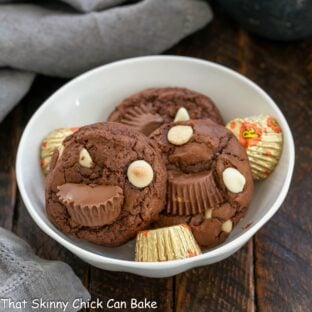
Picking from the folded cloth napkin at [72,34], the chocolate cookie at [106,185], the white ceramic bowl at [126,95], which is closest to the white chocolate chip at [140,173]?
the chocolate cookie at [106,185]

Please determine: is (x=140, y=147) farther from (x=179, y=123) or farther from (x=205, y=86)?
(x=205, y=86)

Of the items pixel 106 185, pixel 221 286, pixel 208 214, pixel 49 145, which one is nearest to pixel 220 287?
pixel 221 286

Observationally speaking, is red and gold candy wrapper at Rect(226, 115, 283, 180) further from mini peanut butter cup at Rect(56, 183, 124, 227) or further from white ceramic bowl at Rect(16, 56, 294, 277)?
mini peanut butter cup at Rect(56, 183, 124, 227)

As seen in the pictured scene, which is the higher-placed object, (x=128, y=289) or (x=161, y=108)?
(x=161, y=108)

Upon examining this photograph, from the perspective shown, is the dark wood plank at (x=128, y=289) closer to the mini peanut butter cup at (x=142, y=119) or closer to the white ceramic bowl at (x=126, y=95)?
the white ceramic bowl at (x=126, y=95)

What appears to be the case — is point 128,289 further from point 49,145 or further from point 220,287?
point 49,145

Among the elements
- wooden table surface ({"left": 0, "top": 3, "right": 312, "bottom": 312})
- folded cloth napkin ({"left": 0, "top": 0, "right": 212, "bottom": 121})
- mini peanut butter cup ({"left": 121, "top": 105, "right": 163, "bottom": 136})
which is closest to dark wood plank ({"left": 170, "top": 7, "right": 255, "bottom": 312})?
wooden table surface ({"left": 0, "top": 3, "right": 312, "bottom": 312})

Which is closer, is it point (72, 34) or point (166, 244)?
point (166, 244)

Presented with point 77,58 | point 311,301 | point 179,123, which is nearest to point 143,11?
point 77,58
